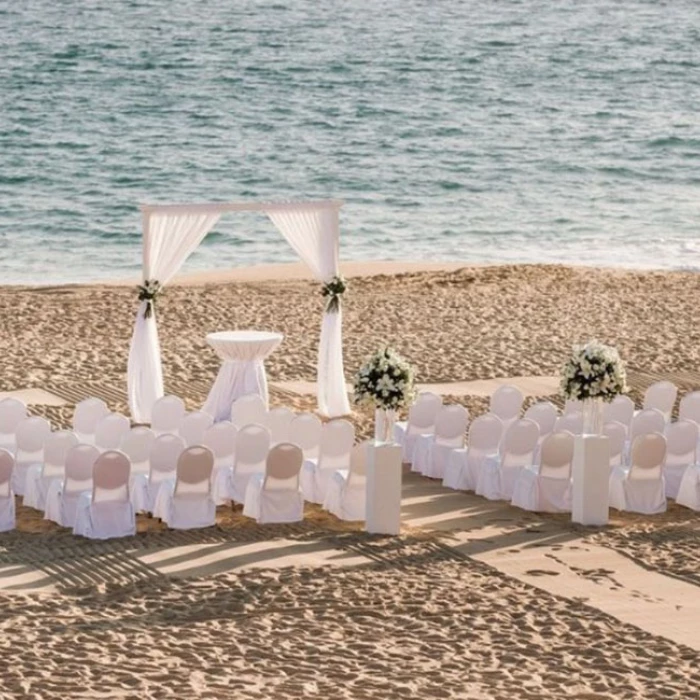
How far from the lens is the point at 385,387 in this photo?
16.0 metres

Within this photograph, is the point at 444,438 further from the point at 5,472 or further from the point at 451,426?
the point at 5,472

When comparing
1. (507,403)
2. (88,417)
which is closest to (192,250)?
(88,417)

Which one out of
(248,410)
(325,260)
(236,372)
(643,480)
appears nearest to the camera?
(643,480)

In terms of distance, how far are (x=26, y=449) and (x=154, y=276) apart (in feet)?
12.3

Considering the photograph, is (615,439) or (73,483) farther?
(615,439)

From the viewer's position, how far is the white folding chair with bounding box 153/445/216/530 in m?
16.0

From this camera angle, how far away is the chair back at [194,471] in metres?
16.0

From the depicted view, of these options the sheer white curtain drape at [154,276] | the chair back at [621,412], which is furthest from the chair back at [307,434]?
the sheer white curtain drape at [154,276]

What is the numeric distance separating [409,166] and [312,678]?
42784mm

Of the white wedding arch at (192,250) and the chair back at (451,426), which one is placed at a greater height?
the white wedding arch at (192,250)

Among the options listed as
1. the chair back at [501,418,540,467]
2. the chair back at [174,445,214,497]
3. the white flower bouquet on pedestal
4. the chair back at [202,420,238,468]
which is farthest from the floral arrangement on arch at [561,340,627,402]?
the chair back at [174,445,214,497]

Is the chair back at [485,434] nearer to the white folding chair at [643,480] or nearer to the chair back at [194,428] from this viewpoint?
the white folding chair at [643,480]

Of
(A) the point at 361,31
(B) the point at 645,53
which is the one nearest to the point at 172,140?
(A) the point at 361,31

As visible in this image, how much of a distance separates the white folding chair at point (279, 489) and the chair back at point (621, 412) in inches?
149
